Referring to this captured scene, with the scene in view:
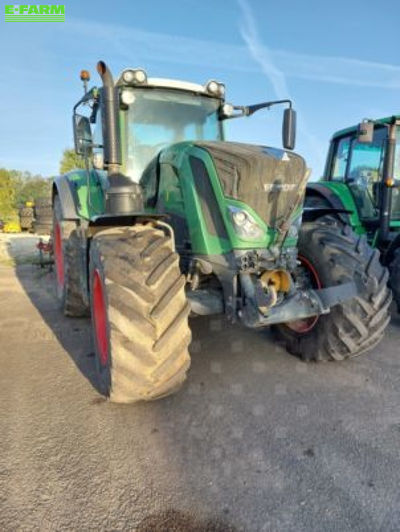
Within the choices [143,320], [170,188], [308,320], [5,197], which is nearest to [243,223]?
[170,188]

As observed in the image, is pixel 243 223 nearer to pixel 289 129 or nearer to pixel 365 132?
pixel 289 129

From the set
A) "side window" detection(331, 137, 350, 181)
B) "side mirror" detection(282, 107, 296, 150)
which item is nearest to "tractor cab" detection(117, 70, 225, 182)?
"side mirror" detection(282, 107, 296, 150)

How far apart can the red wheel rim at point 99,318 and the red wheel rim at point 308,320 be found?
1634mm

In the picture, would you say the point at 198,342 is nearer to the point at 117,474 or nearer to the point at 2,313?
the point at 117,474

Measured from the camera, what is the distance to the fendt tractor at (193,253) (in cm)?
237

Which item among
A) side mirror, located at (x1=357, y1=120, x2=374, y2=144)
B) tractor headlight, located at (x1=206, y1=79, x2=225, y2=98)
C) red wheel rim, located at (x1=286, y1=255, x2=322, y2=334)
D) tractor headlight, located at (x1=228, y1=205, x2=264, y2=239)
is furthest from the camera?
side mirror, located at (x1=357, y1=120, x2=374, y2=144)

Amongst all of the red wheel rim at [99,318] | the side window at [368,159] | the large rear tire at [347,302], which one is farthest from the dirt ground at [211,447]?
the side window at [368,159]

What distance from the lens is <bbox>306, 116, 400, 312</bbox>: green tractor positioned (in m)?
5.13

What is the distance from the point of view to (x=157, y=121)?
3719 millimetres

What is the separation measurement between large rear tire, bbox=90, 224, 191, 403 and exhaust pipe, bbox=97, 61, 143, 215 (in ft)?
1.63

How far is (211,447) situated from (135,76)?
9.80ft

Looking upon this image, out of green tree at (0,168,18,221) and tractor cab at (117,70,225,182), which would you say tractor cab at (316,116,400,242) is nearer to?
tractor cab at (117,70,225,182)

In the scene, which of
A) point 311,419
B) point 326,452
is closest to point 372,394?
point 311,419

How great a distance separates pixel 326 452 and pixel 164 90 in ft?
10.6
